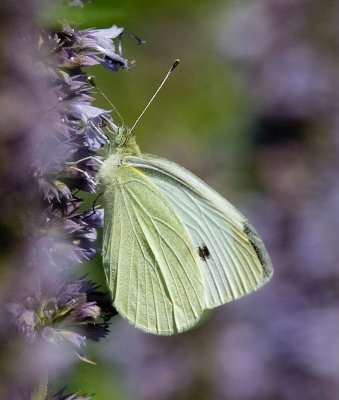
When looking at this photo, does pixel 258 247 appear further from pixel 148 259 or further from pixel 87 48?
pixel 87 48

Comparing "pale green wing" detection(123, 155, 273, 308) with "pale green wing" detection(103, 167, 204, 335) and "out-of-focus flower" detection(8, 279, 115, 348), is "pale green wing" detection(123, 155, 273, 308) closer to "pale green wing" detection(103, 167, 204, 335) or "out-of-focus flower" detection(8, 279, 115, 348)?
"pale green wing" detection(103, 167, 204, 335)

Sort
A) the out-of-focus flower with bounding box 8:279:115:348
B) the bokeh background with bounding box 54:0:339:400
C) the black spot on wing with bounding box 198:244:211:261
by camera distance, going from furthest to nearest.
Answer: the bokeh background with bounding box 54:0:339:400 < the black spot on wing with bounding box 198:244:211:261 < the out-of-focus flower with bounding box 8:279:115:348

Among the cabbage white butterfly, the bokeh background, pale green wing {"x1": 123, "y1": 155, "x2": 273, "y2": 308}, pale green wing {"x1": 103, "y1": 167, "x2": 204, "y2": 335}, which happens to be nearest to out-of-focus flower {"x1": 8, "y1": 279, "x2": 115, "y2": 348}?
pale green wing {"x1": 103, "y1": 167, "x2": 204, "y2": 335}

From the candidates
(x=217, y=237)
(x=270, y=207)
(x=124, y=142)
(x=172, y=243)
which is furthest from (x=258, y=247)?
(x=270, y=207)

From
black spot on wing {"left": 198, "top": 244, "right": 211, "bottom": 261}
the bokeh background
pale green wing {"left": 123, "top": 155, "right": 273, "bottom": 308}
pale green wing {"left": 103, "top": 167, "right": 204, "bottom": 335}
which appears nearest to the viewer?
pale green wing {"left": 103, "top": 167, "right": 204, "bottom": 335}

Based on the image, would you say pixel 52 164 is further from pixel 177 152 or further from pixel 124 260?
pixel 177 152

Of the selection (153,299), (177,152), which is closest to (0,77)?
(153,299)

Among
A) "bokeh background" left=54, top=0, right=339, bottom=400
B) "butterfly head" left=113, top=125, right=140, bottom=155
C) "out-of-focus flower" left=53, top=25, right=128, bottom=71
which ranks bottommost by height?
"bokeh background" left=54, top=0, right=339, bottom=400

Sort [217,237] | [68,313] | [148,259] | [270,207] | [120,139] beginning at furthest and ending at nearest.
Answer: [270,207]
[217,237]
[148,259]
[120,139]
[68,313]
